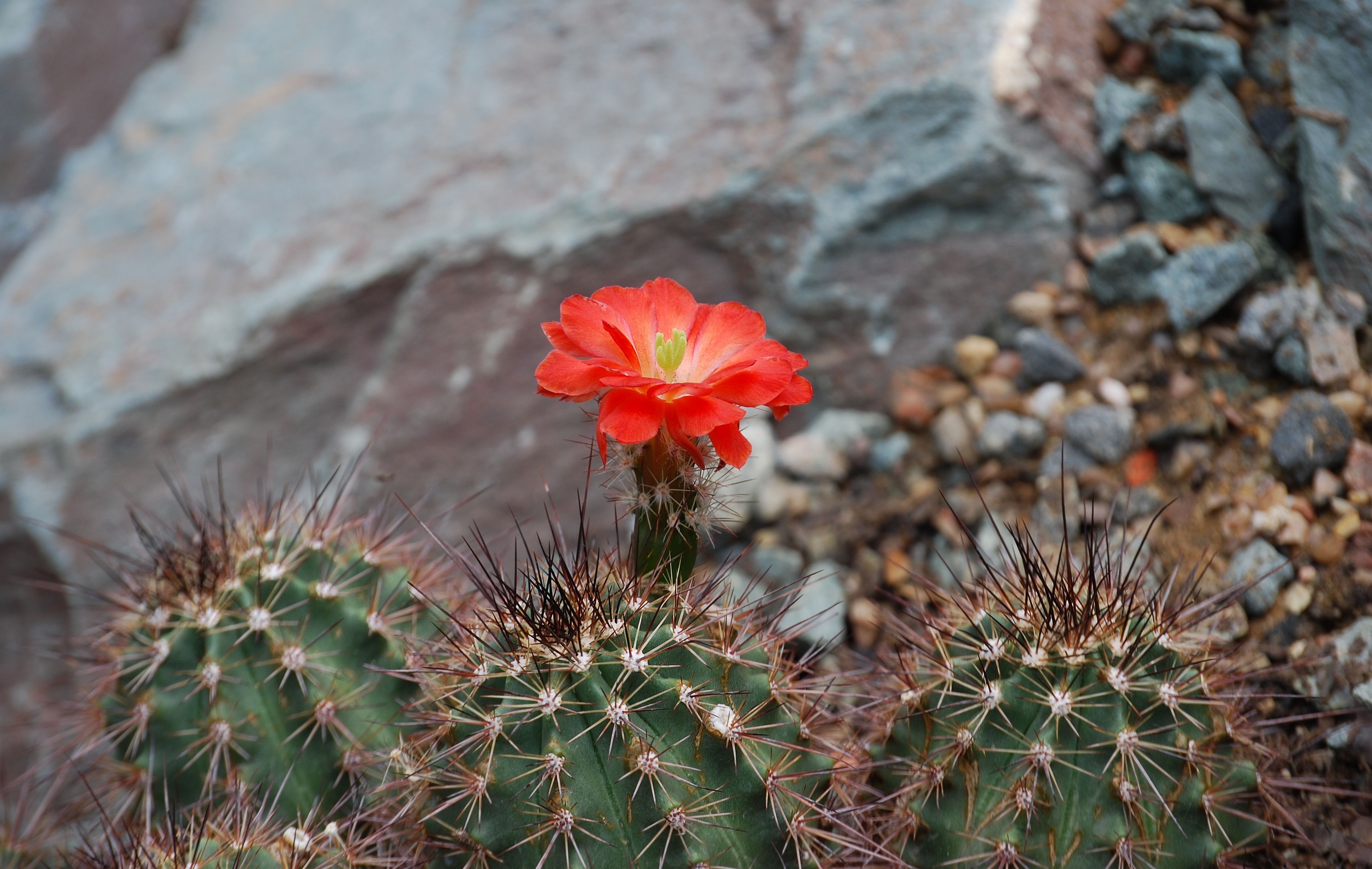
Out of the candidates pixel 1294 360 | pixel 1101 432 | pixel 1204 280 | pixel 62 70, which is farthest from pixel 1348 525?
pixel 62 70

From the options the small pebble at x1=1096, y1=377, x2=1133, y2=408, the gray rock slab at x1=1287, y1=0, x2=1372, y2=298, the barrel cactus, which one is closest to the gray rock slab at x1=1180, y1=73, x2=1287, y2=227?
the gray rock slab at x1=1287, y1=0, x2=1372, y2=298

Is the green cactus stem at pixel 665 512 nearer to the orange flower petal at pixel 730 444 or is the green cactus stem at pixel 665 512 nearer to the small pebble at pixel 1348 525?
the orange flower petal at pixel 730 444

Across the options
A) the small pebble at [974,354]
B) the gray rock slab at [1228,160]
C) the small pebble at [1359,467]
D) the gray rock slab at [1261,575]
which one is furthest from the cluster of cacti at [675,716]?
the gray rock slab at [1228,160]

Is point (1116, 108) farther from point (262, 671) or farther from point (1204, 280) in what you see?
point (262, 671)

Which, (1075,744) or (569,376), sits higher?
(569,376)

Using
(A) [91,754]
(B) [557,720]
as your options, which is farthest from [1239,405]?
(A) [91,754]

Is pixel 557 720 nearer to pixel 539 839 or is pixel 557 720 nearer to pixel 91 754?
pixel 539 839
